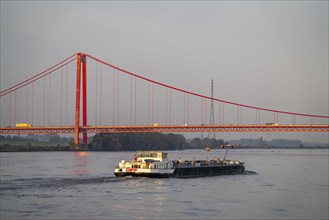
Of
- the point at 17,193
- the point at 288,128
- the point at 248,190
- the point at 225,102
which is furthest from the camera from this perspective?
the point at 225,102

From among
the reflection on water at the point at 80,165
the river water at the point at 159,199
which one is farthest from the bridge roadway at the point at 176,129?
the river water at the point at 159,199

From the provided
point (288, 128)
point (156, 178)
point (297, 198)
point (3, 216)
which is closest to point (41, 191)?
point (3, 216)

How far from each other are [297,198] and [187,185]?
11.0 meters

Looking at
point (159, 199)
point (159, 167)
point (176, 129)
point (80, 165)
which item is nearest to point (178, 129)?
point (176, 129)

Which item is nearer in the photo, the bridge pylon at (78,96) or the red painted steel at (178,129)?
the red painted steel at (178,129)

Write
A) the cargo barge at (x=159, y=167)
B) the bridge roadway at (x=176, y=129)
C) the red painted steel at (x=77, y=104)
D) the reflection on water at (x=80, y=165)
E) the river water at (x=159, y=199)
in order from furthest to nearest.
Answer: the red painted steel at (x=77, y=104) < the bridge roadway at (x=176, y=129) < the reflection on water at (x=80, y=165) < the cargo barge at (x=159, y=167) < the river water at (x=159, y=199)

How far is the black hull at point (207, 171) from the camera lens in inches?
2386

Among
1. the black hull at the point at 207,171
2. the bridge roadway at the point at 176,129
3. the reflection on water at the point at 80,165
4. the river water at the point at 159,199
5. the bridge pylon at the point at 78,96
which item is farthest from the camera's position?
the bridge pylon at the point at 78,96

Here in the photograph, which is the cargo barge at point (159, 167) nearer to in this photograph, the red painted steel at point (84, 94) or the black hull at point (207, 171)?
the black hull at point (207, 171)

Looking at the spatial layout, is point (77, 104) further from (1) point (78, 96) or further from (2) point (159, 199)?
(2) point (159, 199)

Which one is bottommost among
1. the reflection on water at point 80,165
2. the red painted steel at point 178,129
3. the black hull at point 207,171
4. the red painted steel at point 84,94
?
the reflection on water at point 80,165

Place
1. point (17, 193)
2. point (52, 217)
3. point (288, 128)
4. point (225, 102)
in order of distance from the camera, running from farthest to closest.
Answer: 1. point (225, 102)
2. point (288, 128)
3. point (17, 193)
4. point (52, 217)

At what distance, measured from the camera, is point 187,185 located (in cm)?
5250

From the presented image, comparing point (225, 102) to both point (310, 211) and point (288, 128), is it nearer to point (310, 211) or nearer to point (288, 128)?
point (288, 128)
